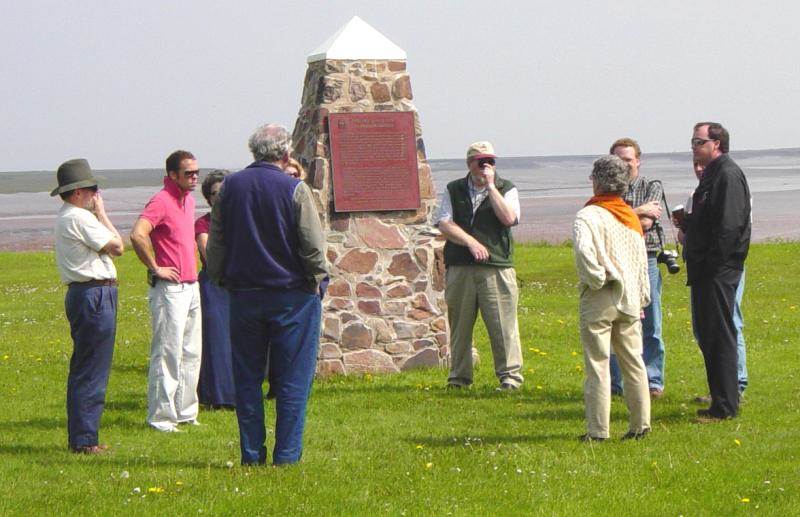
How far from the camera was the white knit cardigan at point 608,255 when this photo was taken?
8.02 m

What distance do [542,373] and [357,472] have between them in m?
4.58

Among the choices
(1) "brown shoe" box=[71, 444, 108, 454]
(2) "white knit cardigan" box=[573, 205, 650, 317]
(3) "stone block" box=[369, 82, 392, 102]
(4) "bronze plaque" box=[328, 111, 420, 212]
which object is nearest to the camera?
(2) "white knit cardigan" box=[573, 205, 650, 317]

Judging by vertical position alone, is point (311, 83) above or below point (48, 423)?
above

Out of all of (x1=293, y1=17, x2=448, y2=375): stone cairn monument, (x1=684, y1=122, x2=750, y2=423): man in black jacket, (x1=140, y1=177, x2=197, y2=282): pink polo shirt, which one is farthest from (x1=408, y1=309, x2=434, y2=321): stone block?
Result: (x1=684, y1=122, x2=750, y2=423): man in black jacket

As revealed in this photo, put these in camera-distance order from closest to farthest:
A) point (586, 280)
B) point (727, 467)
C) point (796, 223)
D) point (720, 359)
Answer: point (727, 467) → point (586, 280) → point (720, 359) → point (796, 223)

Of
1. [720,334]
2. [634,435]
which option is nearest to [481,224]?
[720,334]

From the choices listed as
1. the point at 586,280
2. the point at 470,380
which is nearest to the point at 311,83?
the point at 470,380

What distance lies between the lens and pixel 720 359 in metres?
8.87

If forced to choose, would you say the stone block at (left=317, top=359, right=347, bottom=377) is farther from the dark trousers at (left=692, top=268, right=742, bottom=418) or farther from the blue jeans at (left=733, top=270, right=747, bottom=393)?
the dark trousers at (left=692, top=268, right=742, bottom=418)

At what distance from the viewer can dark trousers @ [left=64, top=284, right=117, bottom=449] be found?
8.25 m

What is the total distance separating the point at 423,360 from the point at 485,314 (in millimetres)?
1755

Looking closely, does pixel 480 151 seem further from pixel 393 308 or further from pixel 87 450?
pixel 87 450

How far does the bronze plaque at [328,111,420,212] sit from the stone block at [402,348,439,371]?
145 centimetres

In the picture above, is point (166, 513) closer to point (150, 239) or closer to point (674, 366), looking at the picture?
point (150, 239)
